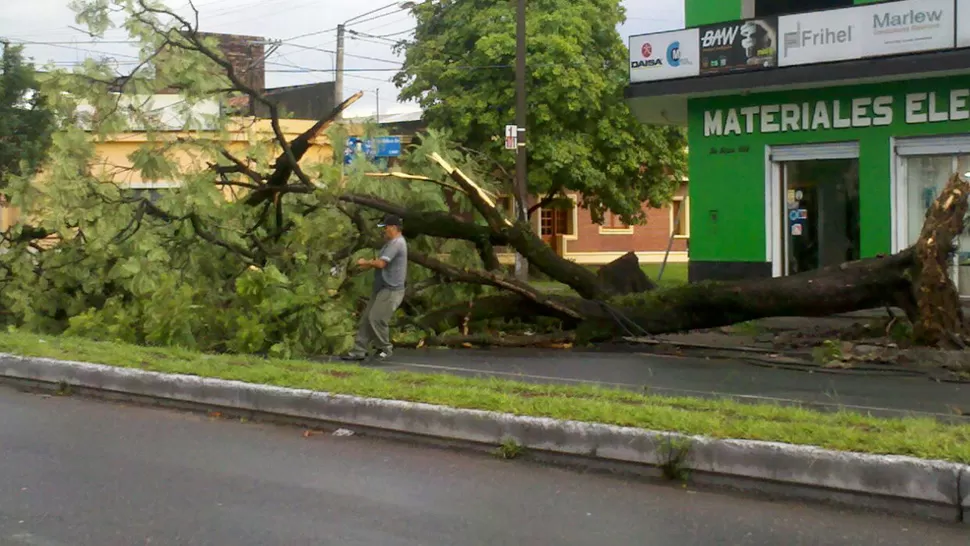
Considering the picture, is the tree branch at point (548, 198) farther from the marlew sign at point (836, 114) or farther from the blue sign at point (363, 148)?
the blue sign at point (363, 148)

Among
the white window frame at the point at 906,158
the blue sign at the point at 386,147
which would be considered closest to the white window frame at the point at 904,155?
the white window frame at the point at 906,158

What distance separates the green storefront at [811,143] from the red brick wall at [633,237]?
2439cm

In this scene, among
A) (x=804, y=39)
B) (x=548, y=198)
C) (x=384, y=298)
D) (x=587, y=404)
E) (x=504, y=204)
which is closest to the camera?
(x=587, y=404)

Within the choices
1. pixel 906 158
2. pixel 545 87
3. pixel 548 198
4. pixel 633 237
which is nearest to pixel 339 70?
pixel 545 87

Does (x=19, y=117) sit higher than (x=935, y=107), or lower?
higher

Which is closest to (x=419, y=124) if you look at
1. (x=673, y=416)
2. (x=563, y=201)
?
(x=563, y=201)

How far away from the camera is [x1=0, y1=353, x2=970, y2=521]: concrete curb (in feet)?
18.3

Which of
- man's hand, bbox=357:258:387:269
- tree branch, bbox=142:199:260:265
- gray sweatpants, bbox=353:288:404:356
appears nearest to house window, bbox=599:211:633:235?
tree branch, bbox=142:199:260:265

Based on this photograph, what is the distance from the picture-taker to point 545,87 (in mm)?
29531

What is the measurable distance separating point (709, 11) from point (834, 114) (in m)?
2.99

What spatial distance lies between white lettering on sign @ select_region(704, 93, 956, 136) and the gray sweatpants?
8526 millimetres

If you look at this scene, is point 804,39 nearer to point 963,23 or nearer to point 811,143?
point 811,143

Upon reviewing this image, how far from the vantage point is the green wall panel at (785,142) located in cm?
1560

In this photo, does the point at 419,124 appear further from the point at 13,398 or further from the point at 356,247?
the point at 13,398
